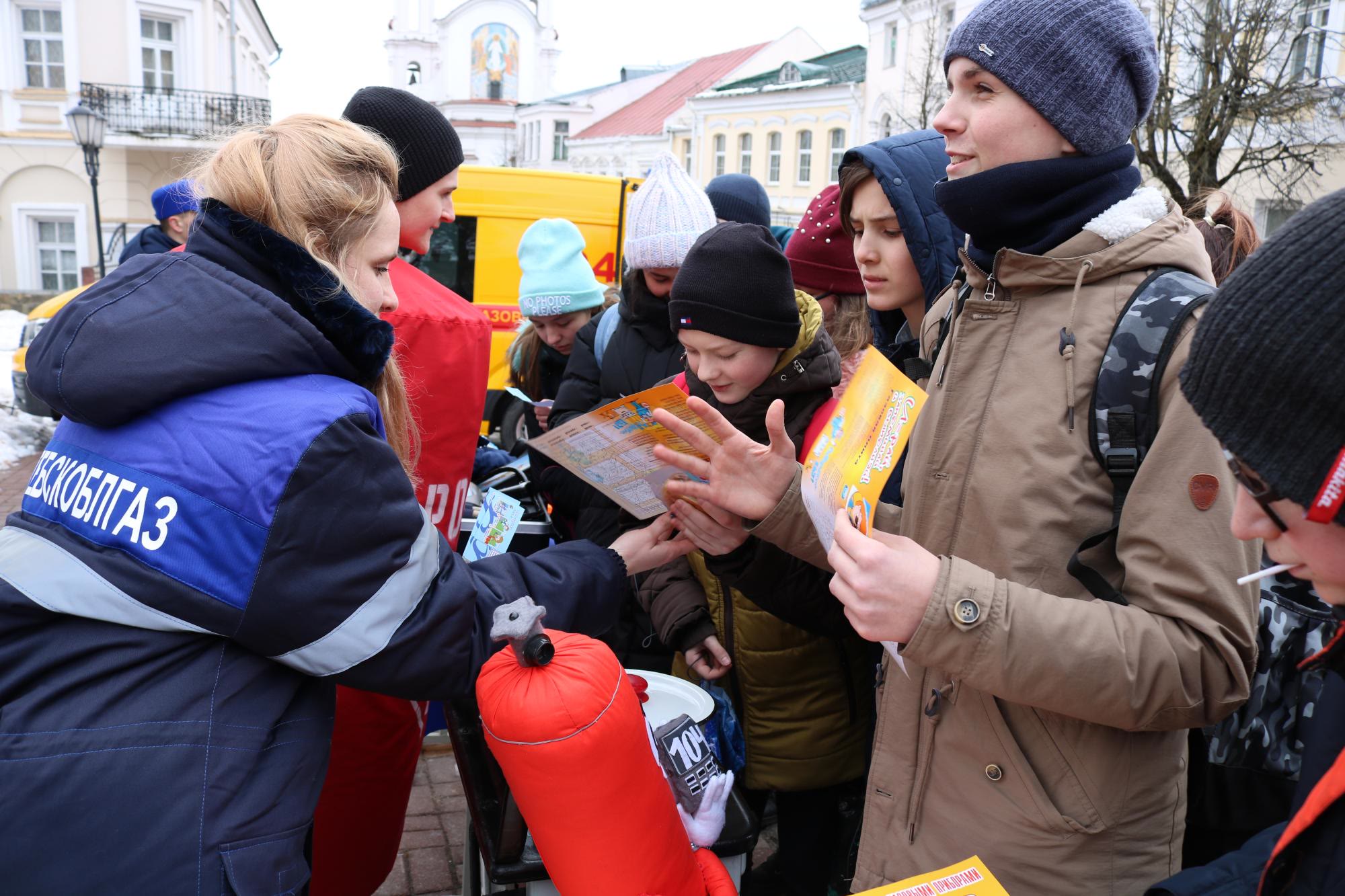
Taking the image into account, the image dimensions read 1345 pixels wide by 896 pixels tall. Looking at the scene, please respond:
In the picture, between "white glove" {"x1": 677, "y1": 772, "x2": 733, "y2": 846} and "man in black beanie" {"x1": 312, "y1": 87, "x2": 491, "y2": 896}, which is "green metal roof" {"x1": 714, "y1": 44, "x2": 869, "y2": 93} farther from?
"white glove" {"x1": 677, "y1": 772, "x2": 733, "y2": 846}

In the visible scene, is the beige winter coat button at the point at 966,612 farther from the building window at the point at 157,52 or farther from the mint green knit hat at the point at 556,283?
the building window at the point at 157,52

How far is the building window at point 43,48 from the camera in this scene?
76.5 feet

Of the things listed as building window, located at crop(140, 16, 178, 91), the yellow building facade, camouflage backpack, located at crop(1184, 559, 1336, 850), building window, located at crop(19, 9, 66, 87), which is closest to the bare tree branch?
camouflage backpack, located at crop(1184, 559, 1336, 850)

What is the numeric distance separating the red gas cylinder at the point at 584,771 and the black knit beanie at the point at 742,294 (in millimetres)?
1012

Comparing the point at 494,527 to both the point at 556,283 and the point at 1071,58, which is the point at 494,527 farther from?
the point at 1071,58

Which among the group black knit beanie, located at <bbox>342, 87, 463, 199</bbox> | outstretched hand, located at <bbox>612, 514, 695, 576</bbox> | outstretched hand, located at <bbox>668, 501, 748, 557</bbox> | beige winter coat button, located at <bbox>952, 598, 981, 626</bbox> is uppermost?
black knit beanie, located at <bbox>342, 87, 463, 199</bbox>

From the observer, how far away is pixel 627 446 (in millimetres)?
2180

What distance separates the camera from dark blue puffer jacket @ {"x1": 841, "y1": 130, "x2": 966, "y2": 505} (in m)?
2.39

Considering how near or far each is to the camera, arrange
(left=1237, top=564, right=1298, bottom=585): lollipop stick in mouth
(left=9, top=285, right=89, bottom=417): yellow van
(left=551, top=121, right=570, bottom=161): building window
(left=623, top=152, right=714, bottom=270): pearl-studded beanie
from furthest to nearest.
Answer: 1. (left=551, top=121, right=570, bottom=161): building window
2. (left=9, top=285, right=89, bottom=417): yellow van
3. (left=623, top=152, right=714, bottom=270): pearl-studded beanie
4. (left=1237, top=564, right=1298, bottom=585): lollipop stick in mouth

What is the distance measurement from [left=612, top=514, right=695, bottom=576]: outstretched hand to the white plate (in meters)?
0.25

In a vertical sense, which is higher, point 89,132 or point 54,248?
point 89,132

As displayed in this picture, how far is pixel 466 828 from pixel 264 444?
139 centimetres

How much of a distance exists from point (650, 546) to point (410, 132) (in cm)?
137

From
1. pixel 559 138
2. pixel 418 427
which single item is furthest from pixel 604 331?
pixel 559 138
